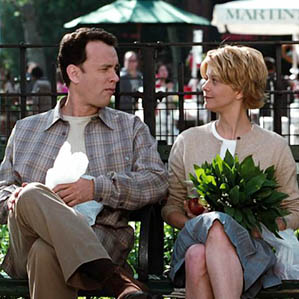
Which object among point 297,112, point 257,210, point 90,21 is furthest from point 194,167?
point 90,21

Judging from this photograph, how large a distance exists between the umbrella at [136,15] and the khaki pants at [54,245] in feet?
43.7

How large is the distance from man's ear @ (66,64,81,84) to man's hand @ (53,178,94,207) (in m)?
0.72

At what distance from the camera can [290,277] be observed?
219 inches

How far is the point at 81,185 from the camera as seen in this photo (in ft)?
18.5

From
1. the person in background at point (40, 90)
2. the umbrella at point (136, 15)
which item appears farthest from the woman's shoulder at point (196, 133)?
the umbrella at point (136, 15)

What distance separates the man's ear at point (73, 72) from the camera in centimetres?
611

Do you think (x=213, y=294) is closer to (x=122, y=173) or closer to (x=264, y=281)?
(x=264, y=281)

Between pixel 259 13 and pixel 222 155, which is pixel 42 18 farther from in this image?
pixel 222 155

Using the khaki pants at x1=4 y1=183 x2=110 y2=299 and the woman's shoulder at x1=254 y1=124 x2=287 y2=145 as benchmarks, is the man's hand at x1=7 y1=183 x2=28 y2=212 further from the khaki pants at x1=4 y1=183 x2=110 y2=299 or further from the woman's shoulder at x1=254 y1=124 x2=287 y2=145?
the woman's shoulder at x1=254 y1=124 x2=287 y2=145

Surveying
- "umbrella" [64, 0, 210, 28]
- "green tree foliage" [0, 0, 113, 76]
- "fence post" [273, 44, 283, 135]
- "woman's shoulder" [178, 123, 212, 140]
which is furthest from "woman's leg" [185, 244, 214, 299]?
"green tree foliage" [0, 0, 113, 76]

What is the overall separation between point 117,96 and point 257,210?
1.48 meters

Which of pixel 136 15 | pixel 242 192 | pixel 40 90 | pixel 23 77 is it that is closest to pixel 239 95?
pixel 242 192

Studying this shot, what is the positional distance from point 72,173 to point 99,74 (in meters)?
0.71

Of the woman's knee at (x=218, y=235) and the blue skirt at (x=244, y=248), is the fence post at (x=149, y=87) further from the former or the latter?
the woman's knee at (x=218, y=235)
